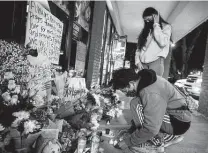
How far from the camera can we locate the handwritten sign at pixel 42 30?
2947 millimetres

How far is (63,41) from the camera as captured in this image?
4.29 m

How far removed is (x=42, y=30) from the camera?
3150mm

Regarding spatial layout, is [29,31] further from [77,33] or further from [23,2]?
[77,33]

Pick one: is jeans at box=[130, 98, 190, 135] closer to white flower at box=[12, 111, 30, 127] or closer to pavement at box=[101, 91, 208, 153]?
pavement at box=[101, 91, 208, 153]

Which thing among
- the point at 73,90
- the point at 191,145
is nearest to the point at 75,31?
the point at 73,90

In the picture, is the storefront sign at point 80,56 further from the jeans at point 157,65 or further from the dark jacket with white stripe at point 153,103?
the dark jacket with white stripe at point 153,103

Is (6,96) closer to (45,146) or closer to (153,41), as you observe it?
(45,146)

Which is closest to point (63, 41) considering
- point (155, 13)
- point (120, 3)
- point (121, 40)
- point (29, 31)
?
point (29, 31)

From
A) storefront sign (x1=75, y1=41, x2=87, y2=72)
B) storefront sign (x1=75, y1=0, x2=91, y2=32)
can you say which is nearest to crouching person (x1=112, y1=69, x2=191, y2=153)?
storefront sign (x1=75, y1=41, x2=87, y2=72)

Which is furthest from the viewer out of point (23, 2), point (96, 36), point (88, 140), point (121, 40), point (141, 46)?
point (121, 40)

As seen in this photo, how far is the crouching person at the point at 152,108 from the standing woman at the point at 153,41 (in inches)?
62.2

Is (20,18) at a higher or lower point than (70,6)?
lower

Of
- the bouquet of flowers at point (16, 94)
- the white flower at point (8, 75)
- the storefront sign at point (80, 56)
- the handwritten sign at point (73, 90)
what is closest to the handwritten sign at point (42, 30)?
the handwritten sign at point (73, 90)

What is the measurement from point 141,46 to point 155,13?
77 centimetres
